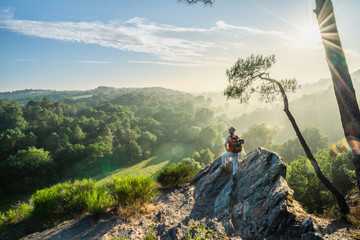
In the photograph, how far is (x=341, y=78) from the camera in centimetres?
571

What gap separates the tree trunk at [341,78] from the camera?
18.2ft

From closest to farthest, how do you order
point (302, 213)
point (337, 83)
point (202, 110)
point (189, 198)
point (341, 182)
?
point (302, 213) < point (337, 83) < point (189, 198) < point (341, 182) < point (202, 110)

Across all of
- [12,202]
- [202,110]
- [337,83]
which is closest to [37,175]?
[12,202]

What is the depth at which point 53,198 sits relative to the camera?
623 cm

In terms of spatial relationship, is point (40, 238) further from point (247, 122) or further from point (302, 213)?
point (247, 122)

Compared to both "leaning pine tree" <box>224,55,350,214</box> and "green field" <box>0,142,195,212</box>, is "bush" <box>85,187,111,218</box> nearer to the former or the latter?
"leaning pine tree" <box>224,55,350,214</box>

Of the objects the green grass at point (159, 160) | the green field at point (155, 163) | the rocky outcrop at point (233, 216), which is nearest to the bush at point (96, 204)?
the rocky outcrop at point (233, 216)

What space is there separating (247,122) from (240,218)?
114 meters

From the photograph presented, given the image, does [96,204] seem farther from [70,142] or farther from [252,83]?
[70,142]

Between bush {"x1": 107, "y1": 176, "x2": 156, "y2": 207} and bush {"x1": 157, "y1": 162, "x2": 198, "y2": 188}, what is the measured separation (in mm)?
2374

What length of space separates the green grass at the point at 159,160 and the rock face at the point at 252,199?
34.9 metres

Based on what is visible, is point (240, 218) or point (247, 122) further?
point (247, 122)

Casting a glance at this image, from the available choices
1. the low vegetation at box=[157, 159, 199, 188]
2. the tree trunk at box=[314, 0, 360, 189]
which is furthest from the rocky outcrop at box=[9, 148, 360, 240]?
the tree trunk at box=[314, 0, 360, 189]

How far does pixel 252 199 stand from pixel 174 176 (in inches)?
175
